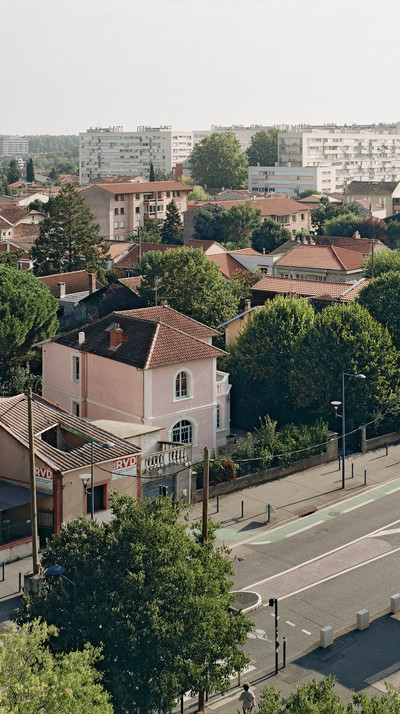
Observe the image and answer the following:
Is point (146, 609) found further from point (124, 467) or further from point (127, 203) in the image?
point (127, 203)

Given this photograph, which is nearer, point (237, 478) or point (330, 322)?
point (237, 478)

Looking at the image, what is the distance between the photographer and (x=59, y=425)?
139ft

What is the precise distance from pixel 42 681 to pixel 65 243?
73237 millimetres

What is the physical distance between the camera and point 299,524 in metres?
42.8

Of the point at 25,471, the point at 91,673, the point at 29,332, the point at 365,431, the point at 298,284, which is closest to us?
the point at 91,673

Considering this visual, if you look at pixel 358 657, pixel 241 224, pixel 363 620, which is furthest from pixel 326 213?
pixel 358 657

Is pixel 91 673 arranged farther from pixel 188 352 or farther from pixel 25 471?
pixel 188 352

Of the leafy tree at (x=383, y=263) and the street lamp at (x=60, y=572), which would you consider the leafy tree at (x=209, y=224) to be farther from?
the street lamp at (x=60, y=572)

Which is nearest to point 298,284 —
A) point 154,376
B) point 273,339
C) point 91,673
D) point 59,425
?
point 273,339

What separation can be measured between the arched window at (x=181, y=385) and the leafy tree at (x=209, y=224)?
236ft

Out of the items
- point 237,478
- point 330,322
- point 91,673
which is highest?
point 330,322

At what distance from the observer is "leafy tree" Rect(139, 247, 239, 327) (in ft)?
207

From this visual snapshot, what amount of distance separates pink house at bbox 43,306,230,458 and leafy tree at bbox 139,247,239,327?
8.63m

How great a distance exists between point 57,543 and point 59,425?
635 inches
